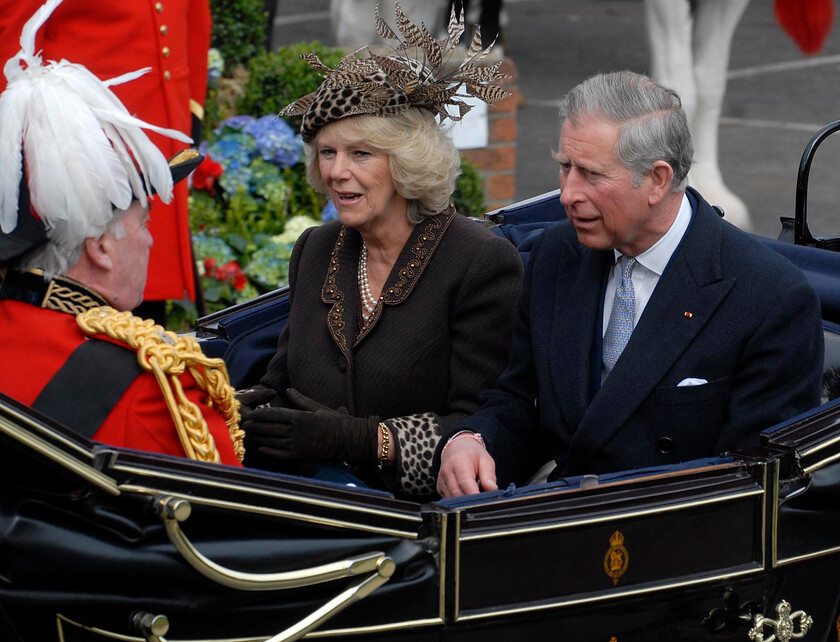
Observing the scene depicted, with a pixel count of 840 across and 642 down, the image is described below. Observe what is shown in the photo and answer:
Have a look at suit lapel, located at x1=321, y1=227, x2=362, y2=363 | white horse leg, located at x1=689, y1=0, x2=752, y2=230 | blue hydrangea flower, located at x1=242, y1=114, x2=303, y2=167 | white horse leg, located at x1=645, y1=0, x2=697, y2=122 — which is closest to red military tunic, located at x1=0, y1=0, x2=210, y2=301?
blue hydrangea flower, located at x1=242, y1=114, x2=303, y2=167

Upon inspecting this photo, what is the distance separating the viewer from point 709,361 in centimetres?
243

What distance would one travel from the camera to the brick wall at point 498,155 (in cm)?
559

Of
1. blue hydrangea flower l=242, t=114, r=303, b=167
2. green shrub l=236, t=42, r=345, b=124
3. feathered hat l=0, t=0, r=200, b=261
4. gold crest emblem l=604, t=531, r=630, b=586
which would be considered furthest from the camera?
green shrub l=236, t=42, r=345, b=124

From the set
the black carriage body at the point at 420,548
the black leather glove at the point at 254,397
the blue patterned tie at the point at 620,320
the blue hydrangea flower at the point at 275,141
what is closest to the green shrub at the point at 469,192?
the blue hydrangea flower at the point at 275,141

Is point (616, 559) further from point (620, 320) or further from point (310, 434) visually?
point (310, 434)

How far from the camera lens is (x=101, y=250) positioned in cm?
211

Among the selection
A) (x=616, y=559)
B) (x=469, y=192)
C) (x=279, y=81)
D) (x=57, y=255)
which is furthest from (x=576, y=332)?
(x=279, y=81)

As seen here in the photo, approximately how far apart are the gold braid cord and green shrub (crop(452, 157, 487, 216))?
3148mm

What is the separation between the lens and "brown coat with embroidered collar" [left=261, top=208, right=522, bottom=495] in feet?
9.46

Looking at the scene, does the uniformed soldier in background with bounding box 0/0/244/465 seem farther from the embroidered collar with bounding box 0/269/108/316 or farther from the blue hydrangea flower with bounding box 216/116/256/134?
the blue hydrangea flower with bounding box 216/116/256/134

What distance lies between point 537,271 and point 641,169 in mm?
367

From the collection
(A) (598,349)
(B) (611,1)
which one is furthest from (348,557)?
(B) (611,1)

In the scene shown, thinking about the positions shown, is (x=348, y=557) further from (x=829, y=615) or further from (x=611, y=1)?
(x=611, y=1)

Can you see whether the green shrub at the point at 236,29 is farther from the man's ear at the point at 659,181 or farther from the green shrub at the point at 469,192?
the man's ear at the point at 659,181
